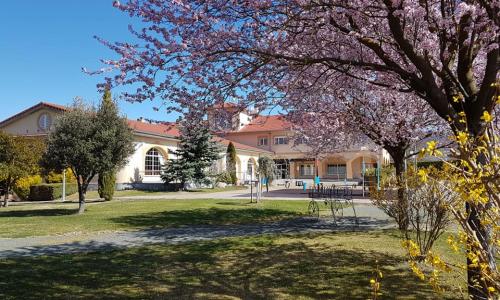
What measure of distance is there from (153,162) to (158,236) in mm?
24528

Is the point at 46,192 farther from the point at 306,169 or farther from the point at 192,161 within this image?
the point at 306,169

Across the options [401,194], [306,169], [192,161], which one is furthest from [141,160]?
[306,169]

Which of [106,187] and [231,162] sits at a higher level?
[231,162]

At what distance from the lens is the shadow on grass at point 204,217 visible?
1371 cm

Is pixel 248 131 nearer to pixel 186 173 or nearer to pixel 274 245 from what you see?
pixel 186 173

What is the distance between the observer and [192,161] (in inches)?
1328

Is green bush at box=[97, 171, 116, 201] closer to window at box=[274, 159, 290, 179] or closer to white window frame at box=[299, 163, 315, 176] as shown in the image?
window at box=[274, 159, 290, 179]

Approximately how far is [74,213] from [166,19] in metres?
12.8

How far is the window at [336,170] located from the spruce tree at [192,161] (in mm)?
26775

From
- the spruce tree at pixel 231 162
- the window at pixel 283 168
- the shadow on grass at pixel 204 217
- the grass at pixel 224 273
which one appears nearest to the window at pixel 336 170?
the window at pixel 283 168

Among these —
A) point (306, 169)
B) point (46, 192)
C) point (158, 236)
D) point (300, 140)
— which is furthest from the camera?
point (306, 169)

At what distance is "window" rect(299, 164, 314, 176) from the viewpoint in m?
58.3

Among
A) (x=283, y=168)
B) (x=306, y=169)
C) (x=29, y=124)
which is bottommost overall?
(x=306, y=169)

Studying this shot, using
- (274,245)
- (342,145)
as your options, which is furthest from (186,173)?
(274,245)
